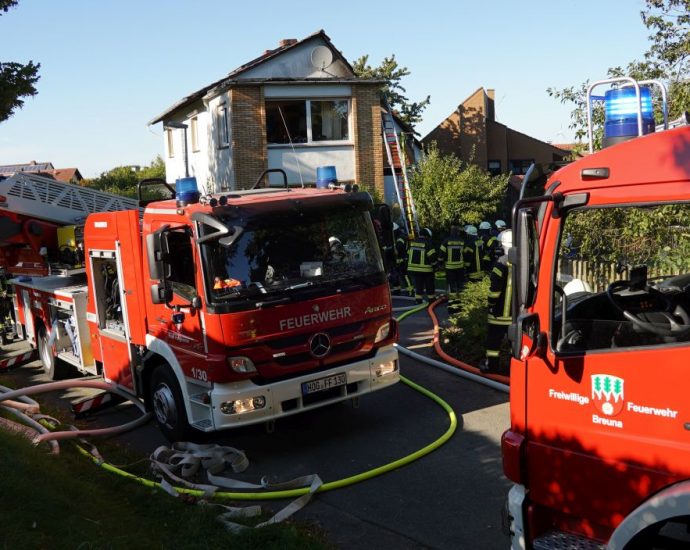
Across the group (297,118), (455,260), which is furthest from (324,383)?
(297,118)

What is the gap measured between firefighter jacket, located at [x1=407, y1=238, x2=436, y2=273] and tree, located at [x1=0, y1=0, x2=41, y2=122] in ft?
25.8

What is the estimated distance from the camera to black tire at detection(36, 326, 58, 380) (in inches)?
393

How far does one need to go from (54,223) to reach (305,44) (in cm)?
1481

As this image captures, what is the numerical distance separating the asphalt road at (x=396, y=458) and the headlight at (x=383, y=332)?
93cm

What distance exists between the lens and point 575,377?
332 centimetres

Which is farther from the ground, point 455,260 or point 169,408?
point 455,260

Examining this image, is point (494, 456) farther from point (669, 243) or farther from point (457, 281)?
point (457, 281)

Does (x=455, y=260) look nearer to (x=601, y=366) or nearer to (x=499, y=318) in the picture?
(x=499, y=318)

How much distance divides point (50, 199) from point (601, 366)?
28.6ft

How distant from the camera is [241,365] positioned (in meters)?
6.13

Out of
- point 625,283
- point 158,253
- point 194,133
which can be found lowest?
point 625,283

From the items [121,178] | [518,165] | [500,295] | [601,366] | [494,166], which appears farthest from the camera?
[121,178]

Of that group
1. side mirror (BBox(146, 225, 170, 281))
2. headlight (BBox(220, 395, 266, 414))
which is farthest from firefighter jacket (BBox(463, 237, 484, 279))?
side mirror (BBox(146, 225, 170, 281))

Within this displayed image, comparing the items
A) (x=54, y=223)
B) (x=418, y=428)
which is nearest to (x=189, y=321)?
(x=418, y=428)
